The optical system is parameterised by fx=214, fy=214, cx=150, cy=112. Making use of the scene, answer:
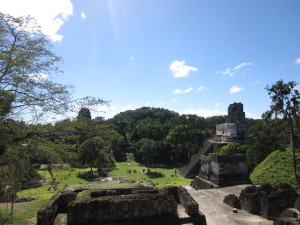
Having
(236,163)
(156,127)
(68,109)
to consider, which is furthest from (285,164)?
(156,127)

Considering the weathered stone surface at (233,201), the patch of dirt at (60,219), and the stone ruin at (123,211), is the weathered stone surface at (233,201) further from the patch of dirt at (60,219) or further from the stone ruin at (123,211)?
the patch of dirt at (60,219)

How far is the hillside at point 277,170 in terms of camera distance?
15146 mm

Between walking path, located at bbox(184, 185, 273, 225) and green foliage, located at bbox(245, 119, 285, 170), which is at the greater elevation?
green foliage, located at bbox(245, 119, 285, 170)

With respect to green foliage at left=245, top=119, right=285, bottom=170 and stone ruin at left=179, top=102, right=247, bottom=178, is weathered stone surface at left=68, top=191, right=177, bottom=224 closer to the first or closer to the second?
stone ruin at left=179, top=102, right=247, bottom=178

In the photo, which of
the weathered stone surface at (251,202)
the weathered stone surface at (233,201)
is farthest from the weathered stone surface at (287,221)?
the weathered stone surface at (233,201)

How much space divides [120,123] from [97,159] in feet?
92.7

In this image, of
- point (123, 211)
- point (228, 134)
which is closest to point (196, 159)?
point (228, 134)

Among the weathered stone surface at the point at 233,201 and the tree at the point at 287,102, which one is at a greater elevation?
the tree at the point at 287,102

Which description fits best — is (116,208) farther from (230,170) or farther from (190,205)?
(230,170)

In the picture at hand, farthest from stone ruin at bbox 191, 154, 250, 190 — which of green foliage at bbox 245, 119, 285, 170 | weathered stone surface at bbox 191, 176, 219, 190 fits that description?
green foliage at bbox 245, 119, 285, 170

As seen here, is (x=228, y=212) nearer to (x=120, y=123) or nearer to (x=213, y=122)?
(x=120, y=123)

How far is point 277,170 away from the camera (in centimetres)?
1647

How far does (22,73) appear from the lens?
662cm

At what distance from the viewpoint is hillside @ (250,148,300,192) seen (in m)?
15.1
